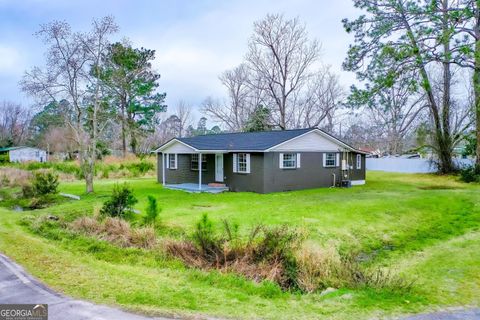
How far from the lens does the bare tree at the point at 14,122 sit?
61.8m

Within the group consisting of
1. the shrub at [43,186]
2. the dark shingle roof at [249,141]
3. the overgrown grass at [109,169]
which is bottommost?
the shrub at [43,186]

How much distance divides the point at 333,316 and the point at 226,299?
1.51 meters

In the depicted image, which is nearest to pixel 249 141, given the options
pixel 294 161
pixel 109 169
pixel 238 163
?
pixel 238 163

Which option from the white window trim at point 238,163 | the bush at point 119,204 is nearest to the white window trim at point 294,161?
the white window trim at point 238,163

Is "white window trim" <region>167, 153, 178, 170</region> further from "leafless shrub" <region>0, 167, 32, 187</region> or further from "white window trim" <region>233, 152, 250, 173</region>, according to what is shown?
"leafless shrub" <region>0, 167, 32, 187</region>

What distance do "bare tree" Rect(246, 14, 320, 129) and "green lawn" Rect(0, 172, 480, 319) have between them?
22206 mm

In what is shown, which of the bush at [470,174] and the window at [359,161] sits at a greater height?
the window at [359,161]

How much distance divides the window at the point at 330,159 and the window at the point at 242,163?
5121 mm

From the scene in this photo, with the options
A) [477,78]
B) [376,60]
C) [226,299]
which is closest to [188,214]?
[226,299]

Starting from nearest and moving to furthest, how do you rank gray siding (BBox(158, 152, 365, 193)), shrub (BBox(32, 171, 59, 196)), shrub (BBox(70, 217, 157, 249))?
1. shrub (BBox(70, 217, 157, 249))
2. shrub (BBox(32, 171, 59, 196))
3. gray siding (BBox(158, 152, 365, 193))

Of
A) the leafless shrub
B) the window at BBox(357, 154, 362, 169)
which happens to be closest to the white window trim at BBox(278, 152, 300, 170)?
the window at BBox(357, 154, 362, 169)

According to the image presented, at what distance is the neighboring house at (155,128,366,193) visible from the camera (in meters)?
18.4

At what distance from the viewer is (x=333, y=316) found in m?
4.62

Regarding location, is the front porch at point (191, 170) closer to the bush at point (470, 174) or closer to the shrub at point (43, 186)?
the shrub at point (43, 186)
